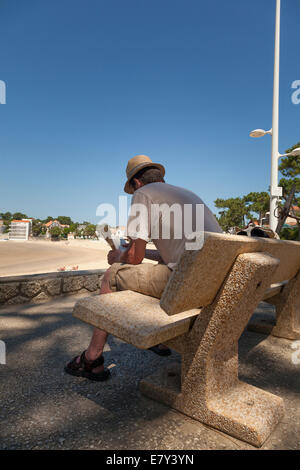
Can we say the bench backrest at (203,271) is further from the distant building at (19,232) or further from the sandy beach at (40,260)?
the distant building at (19,232)

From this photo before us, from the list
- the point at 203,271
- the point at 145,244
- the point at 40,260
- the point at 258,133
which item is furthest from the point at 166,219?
the point at 40,260

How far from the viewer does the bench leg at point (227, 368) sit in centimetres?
143

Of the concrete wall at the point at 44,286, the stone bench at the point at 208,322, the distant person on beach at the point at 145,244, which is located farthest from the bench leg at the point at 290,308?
the concrete wall at the point at 44,286

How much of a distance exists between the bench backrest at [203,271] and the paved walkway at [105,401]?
A: 69 centimetres

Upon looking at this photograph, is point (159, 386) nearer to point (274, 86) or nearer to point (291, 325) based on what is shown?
point (291, 325)

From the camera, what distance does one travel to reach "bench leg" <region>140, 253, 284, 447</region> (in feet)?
4.69

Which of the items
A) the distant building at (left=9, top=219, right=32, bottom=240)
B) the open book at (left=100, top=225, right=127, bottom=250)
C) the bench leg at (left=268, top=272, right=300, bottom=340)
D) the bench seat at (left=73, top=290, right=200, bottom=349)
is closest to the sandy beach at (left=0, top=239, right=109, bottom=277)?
the open book at (left=100, top=225, right=127, bottom=250)

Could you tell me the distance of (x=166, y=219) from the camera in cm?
183

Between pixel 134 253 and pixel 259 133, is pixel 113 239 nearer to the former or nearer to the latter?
pixel 134 253

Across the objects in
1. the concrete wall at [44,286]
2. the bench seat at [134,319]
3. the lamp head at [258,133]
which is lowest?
the concrete wall at [44,286]

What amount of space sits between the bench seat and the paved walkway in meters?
0.55

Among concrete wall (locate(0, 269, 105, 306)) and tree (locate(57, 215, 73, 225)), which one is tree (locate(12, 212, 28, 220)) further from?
concrete wall (locate(0, 269, 105, 306))

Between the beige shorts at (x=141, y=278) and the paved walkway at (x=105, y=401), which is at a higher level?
the beige shorts at (x=141, y=278)
